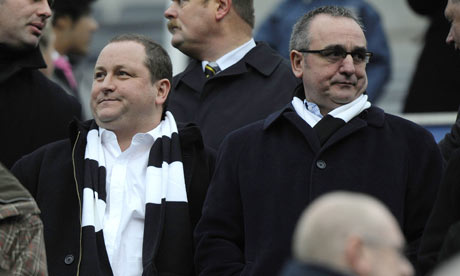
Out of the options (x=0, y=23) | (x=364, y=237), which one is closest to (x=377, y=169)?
(x=364, y=237)

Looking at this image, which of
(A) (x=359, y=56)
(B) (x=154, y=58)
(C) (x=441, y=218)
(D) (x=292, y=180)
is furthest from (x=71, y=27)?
(C) (x=441, y=218)

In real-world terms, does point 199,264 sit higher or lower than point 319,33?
lower

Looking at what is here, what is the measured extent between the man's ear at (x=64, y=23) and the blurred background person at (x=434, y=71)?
274 centimetres

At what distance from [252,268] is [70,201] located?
1.03 metres

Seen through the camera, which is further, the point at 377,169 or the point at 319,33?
the point at 319,33

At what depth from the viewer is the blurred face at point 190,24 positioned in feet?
22.5

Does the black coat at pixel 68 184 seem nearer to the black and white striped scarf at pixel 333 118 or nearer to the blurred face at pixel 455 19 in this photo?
the black and white striped scarf at pixel 333 118

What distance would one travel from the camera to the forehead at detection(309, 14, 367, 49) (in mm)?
5449

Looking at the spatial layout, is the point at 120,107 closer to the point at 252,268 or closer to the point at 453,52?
the point at 252,268

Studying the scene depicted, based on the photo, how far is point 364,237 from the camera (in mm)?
3258

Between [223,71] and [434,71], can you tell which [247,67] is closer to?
[223,71]

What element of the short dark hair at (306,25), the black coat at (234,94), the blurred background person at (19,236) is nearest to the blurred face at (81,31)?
the black coat at (234,94)

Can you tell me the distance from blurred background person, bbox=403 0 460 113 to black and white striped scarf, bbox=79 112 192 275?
2957mm

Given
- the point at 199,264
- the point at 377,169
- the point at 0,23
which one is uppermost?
the point at 0,23
